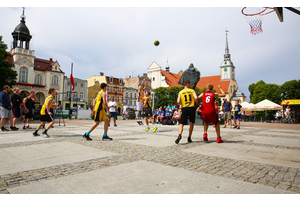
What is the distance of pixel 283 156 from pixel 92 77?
207 ft

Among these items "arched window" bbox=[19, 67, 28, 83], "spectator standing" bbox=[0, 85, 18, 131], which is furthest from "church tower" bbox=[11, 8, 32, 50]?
"spectator standing" bbox=[0, 85, 18, 131]

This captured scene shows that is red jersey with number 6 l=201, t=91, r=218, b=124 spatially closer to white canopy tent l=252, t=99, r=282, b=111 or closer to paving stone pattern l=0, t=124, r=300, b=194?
paving stone pattern l=0, t=124, r=300, b=194

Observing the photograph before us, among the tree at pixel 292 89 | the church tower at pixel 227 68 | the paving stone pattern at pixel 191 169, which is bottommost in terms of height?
the paving stone pattern at pixel 191 169

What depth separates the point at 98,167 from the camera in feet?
11.1

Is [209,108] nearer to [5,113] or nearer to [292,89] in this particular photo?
[5,113]

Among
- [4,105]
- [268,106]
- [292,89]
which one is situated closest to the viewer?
[4,105]

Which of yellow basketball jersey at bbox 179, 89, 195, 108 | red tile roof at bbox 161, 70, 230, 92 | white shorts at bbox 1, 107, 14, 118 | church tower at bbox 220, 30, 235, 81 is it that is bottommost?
white shorts at bbox 1, 107, 14, 118

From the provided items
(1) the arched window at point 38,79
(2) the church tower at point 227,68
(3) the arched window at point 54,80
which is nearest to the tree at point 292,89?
(2) the church tower at point 227,68

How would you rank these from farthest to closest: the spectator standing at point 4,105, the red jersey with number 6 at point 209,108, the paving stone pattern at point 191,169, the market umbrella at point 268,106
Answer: the market umbrella at point 268,106
the spectator standing at point 4,105
the red jersey with number 6 at point 209,108
the paving stone pattern at point 191,169

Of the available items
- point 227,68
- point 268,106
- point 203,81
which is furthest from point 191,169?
point 227,68

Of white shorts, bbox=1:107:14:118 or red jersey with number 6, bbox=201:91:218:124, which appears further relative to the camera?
white shorts, bbox=1:107:14:118

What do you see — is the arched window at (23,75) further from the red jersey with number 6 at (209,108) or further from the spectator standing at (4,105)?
the red jersey with number 6 at (209,108)
